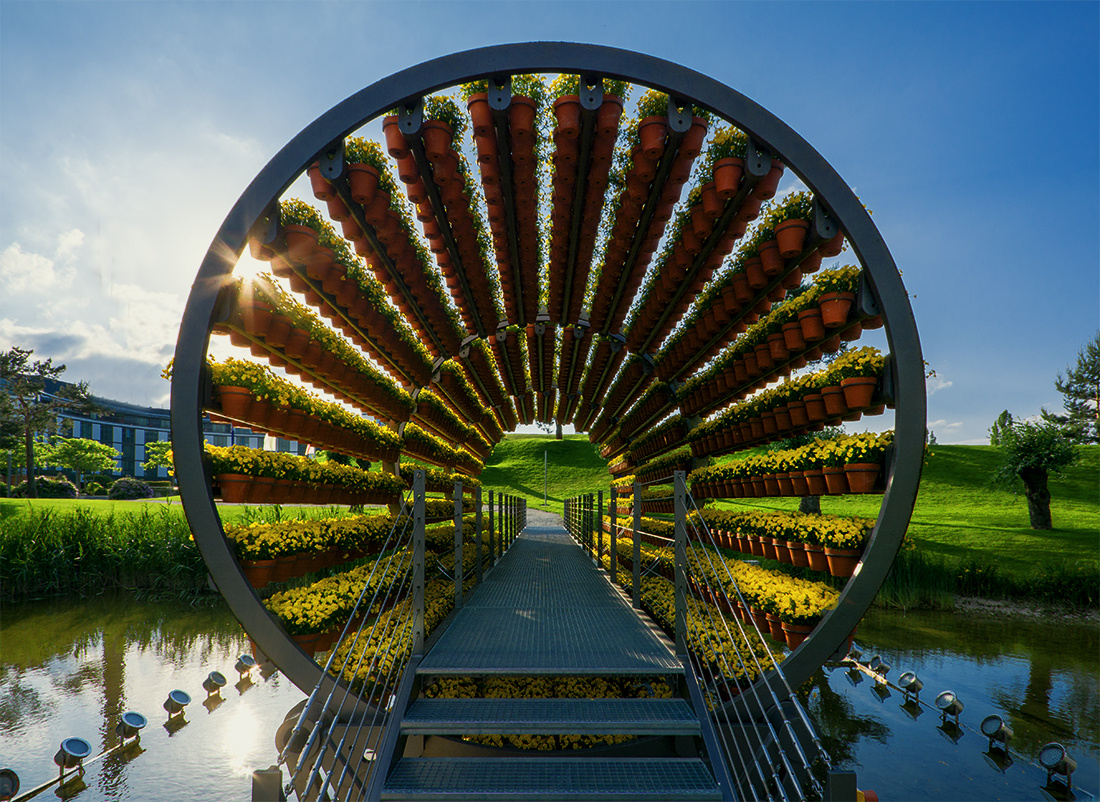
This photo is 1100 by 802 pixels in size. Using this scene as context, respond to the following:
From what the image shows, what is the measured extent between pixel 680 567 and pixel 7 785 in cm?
498

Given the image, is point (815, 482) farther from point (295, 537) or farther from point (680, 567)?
point (295, 537)

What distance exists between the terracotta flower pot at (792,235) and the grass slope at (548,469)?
87.2 ft

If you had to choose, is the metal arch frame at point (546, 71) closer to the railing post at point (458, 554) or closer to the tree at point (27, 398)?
the railing post at point (458, 554)

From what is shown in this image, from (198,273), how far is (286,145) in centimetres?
88

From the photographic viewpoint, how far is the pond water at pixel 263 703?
446 cm

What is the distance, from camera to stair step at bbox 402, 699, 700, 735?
2504mm

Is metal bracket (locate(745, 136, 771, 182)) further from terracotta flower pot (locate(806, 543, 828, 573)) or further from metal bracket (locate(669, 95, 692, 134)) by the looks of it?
terracotta flower pot (locate(806, 543, 828, 573))

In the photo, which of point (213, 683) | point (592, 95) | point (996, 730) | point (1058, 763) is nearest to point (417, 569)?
point (592, 95)

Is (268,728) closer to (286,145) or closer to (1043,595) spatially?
(286,145)

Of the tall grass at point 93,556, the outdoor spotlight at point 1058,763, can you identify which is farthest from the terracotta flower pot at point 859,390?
the tall grass at point 93,556

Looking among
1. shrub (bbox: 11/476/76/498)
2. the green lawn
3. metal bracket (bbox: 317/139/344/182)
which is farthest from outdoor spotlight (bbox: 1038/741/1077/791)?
shrub (bbox: 11/476/76/498)

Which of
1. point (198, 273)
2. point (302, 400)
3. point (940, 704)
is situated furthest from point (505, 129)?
point (940, 704)

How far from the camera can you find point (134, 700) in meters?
6.06

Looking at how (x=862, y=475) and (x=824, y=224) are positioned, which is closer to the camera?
(x=862, y=475)
